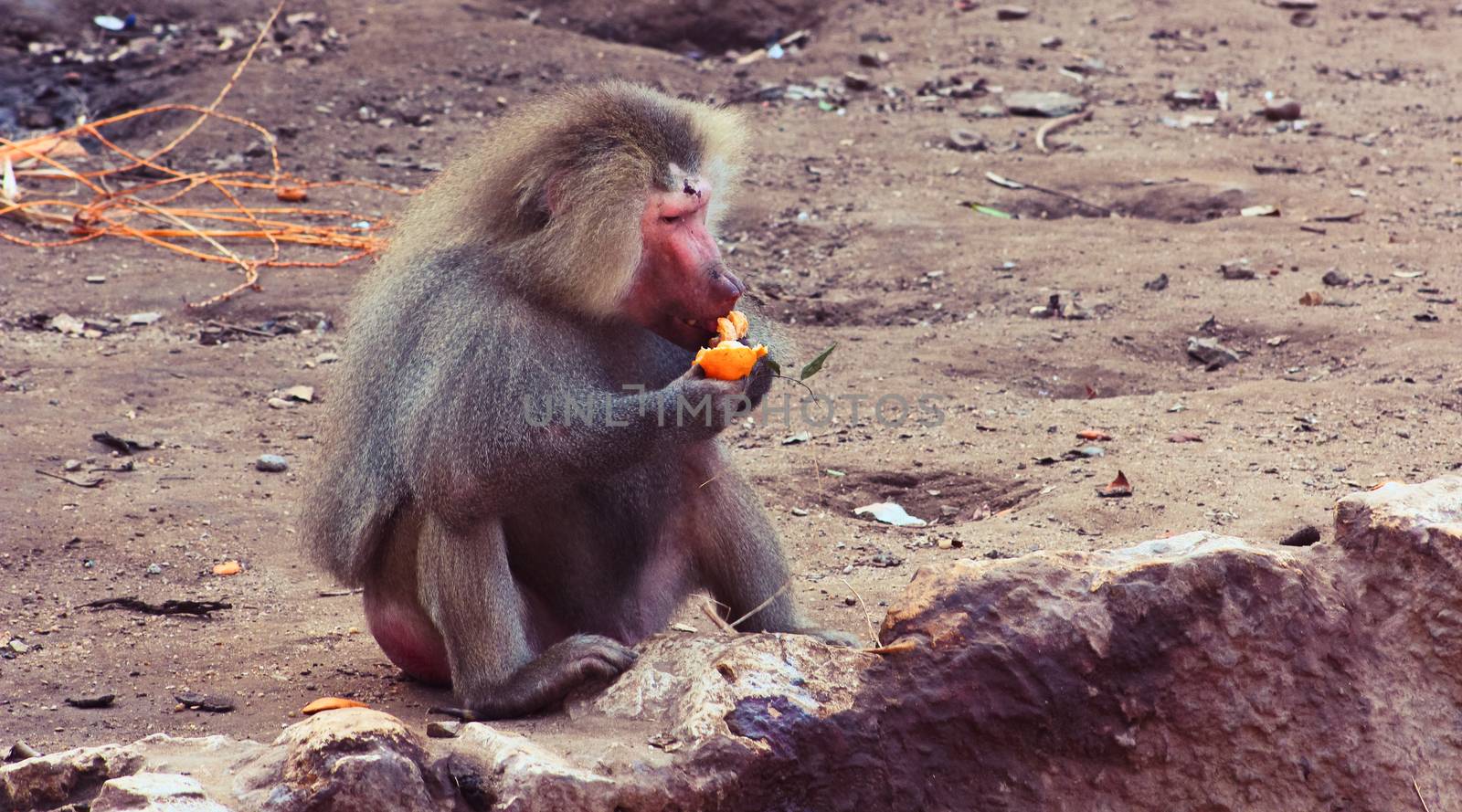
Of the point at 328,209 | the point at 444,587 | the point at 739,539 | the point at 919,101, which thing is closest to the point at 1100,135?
the point at 919,101

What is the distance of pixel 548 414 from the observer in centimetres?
312

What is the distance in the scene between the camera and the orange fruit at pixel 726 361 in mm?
3164

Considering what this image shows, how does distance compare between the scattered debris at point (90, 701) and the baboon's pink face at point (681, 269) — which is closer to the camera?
the baboon's pink face at point (681, 269)

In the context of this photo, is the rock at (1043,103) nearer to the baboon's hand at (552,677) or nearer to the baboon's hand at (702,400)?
the baboon's hand at (702,400)

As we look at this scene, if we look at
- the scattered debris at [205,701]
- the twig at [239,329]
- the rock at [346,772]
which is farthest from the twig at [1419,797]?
the twig at [239,329]

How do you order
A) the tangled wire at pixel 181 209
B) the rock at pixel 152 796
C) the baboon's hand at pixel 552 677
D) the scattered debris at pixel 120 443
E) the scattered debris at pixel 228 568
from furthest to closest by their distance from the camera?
the tangled wire at pixel 181 209
the scattered debris at pixel 120 443
the scattered debris at pixel 228 568
the baboon's hand at pixel 552 677
the rock at pixel 152 796

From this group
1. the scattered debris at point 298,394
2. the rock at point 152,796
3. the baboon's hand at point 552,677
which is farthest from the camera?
the scattered debris at point 298,394

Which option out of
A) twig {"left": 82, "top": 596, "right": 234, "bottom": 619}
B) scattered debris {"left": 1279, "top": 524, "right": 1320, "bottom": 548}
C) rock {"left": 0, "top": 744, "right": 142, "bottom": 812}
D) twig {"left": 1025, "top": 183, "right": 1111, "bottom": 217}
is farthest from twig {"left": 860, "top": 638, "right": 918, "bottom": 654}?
twig {"left": 1025, "top": 183, "right": 1111, "bottom": 217}

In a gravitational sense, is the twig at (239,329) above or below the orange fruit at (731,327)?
below

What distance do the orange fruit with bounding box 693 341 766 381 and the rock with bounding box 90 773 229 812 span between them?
1330 mm

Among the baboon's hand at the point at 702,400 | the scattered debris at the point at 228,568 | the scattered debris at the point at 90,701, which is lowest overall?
the scattered debris at the point at 228,568

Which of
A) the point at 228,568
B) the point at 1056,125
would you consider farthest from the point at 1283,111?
the point at 228,568

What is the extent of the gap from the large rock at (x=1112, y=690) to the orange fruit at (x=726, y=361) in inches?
22.8

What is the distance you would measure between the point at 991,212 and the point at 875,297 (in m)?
1.26
